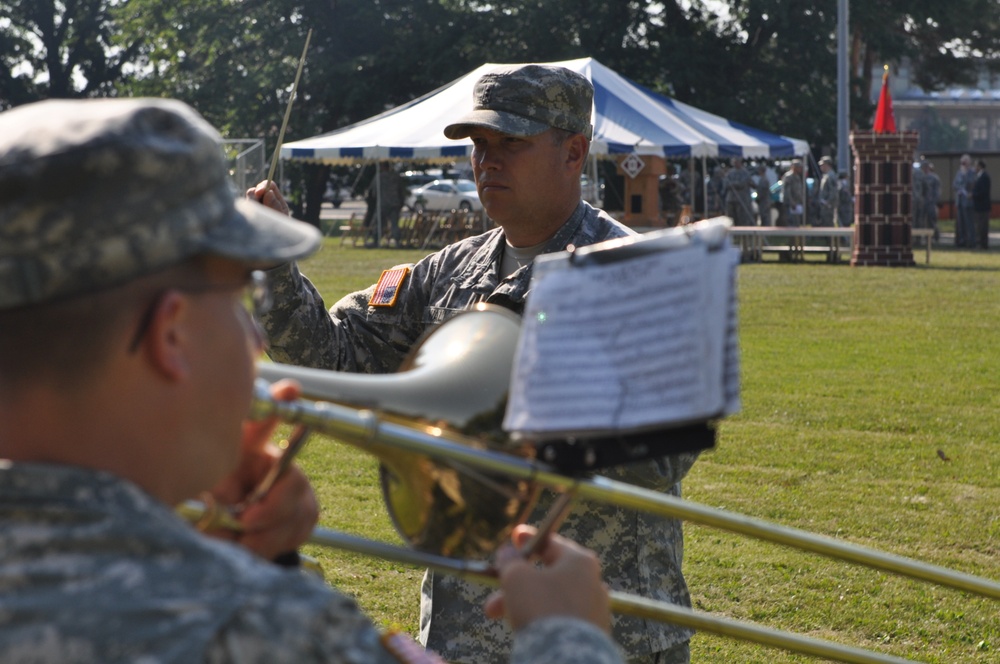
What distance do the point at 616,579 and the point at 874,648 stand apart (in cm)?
235

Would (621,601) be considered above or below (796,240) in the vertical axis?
above

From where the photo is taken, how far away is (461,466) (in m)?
1.89

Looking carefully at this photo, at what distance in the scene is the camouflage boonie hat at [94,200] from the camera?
1328 mm

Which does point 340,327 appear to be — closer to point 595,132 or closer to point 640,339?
point 640,339

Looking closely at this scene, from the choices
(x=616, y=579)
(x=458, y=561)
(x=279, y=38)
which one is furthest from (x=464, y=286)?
(x=279, y=38)

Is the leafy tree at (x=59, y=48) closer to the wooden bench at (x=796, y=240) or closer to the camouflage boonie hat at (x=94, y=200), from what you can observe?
the wooden bench at (x=796, y=240)

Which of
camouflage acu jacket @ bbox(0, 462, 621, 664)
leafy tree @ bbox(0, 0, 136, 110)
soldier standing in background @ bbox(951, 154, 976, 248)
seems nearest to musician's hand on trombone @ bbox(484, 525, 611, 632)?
camouflage acu jacket @ bbox(0, 462, 621, 664)

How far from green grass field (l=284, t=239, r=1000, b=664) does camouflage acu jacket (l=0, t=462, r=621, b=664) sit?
3828 millimetres

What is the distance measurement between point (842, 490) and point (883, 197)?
1589cm

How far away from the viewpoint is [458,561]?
190 centimetres

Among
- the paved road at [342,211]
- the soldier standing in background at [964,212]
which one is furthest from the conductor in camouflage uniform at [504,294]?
the paved road at [342,211]

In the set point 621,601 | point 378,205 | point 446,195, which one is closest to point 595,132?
point 378,205

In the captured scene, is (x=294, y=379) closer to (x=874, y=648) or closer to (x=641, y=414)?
(x=641, y=414)

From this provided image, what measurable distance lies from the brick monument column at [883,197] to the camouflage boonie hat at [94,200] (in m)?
21.4
